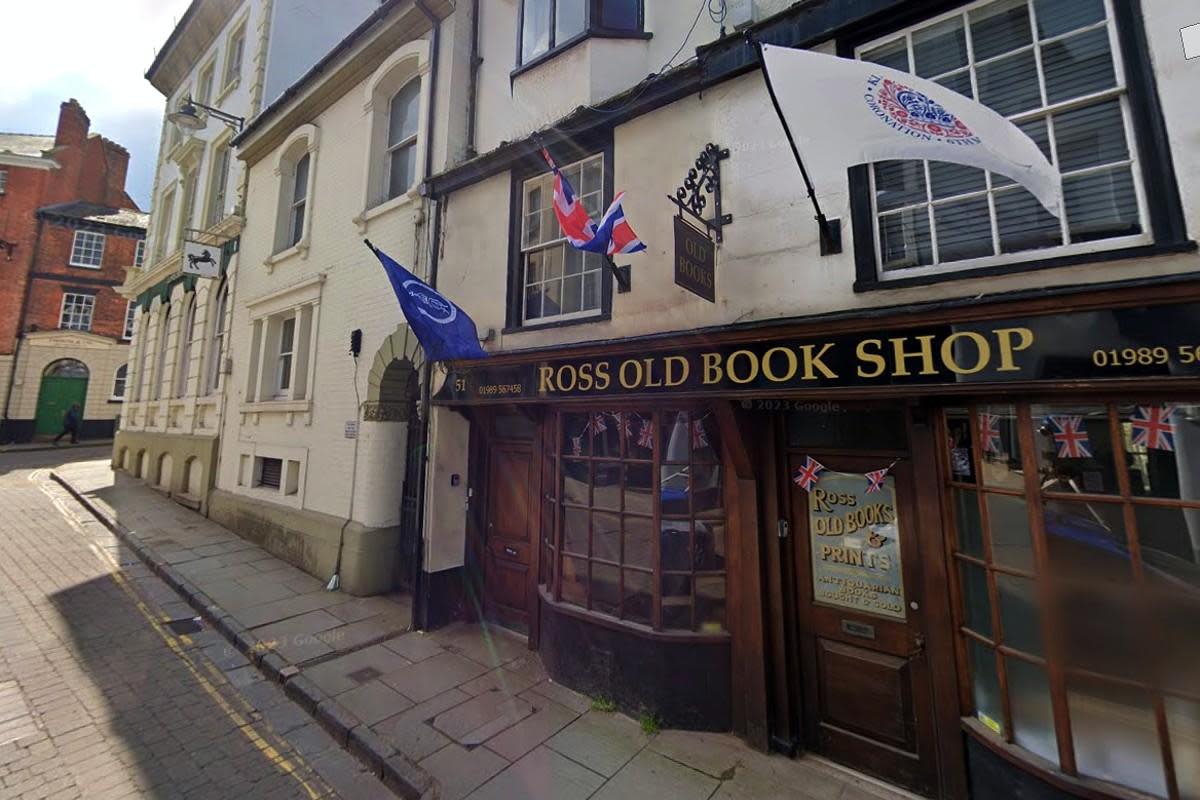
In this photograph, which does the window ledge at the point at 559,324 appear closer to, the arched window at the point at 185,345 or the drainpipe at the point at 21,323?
the arched window at the point at 185,345

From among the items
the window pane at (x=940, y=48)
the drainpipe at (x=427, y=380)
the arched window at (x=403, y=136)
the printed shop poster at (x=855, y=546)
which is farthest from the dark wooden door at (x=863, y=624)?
the arched window at (x=403, y=136)

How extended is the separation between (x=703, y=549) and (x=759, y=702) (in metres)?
1.23

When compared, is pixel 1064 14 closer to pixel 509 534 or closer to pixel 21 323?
pixel 509 534

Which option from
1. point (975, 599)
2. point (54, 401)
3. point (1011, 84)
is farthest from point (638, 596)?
point (54, 401)

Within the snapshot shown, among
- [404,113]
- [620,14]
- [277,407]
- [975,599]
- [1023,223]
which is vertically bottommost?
[975,599]

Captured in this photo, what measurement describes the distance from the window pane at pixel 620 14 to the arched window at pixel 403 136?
12.7 feet

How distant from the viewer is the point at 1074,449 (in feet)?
9.80

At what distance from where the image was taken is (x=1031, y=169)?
8.92 ft

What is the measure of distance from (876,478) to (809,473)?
1.59 feet

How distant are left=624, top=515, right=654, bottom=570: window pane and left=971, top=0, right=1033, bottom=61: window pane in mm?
4484

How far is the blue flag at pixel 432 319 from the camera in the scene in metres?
5.39

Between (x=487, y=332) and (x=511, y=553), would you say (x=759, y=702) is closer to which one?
(x=511, y=553)

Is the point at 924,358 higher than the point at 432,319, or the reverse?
the point at 432,319

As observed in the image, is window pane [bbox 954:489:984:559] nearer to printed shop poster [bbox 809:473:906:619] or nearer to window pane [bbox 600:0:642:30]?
printed shop poster [bbox 809:473:906:619]
